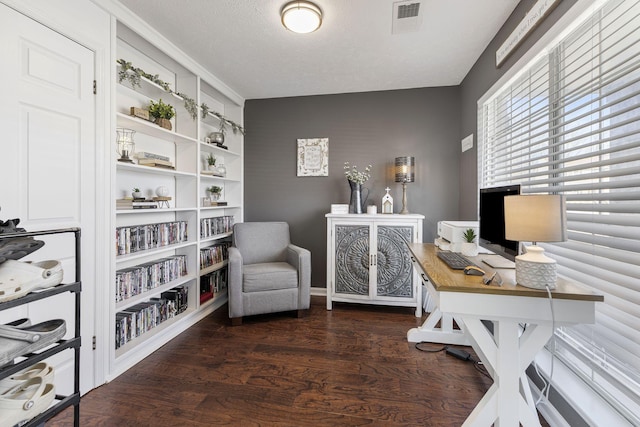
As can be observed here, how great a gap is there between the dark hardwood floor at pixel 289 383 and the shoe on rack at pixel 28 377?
616 mm

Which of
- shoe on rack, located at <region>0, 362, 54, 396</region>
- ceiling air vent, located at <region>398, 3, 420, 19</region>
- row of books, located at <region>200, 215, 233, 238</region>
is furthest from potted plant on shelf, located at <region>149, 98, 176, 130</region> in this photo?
ceiling air vent, located at <region>398, 3, 420, 19</region>

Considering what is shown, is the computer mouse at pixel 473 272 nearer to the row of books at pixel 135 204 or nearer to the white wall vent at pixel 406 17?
the white wall vent at pixel 406 17

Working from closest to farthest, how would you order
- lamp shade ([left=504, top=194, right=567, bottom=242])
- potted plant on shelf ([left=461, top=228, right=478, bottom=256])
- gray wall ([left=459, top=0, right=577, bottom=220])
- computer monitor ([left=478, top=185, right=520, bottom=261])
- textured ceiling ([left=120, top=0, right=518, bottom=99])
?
lamp shade ([left=504, top=194, right=567, bottom=242]), computer monitor ([left=478, top=185, right=520, bottom=261]), gray wall ([left=459, top=0, right=577, bottom=220]), potted plant on shelf ([left=461, top=228, right=478, bottom=256]), textured ceiling ([left=120, top=0, right=518, bottom=99])

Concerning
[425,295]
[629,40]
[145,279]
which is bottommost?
[425,295]

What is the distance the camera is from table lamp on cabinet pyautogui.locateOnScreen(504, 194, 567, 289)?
3.49 feet

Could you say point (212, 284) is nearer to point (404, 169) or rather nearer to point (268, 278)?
point (268, 278)

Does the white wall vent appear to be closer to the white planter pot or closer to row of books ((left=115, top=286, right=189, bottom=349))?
the white planter pot

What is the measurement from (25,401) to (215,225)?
2.27 metres

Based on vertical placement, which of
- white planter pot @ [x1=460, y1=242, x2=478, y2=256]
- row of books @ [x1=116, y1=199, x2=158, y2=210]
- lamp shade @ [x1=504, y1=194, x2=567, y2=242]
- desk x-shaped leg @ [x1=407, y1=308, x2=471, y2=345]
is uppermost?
row of books @ [x1=116, y1=199, x2=158, y2=210]

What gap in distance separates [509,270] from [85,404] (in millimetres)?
2438

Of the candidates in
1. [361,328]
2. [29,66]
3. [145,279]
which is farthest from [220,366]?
[29,66]

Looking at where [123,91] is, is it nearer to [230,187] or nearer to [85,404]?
[230,187]

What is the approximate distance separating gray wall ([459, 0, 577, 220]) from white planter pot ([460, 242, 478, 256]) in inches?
38.7

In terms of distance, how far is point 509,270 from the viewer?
1.47m
